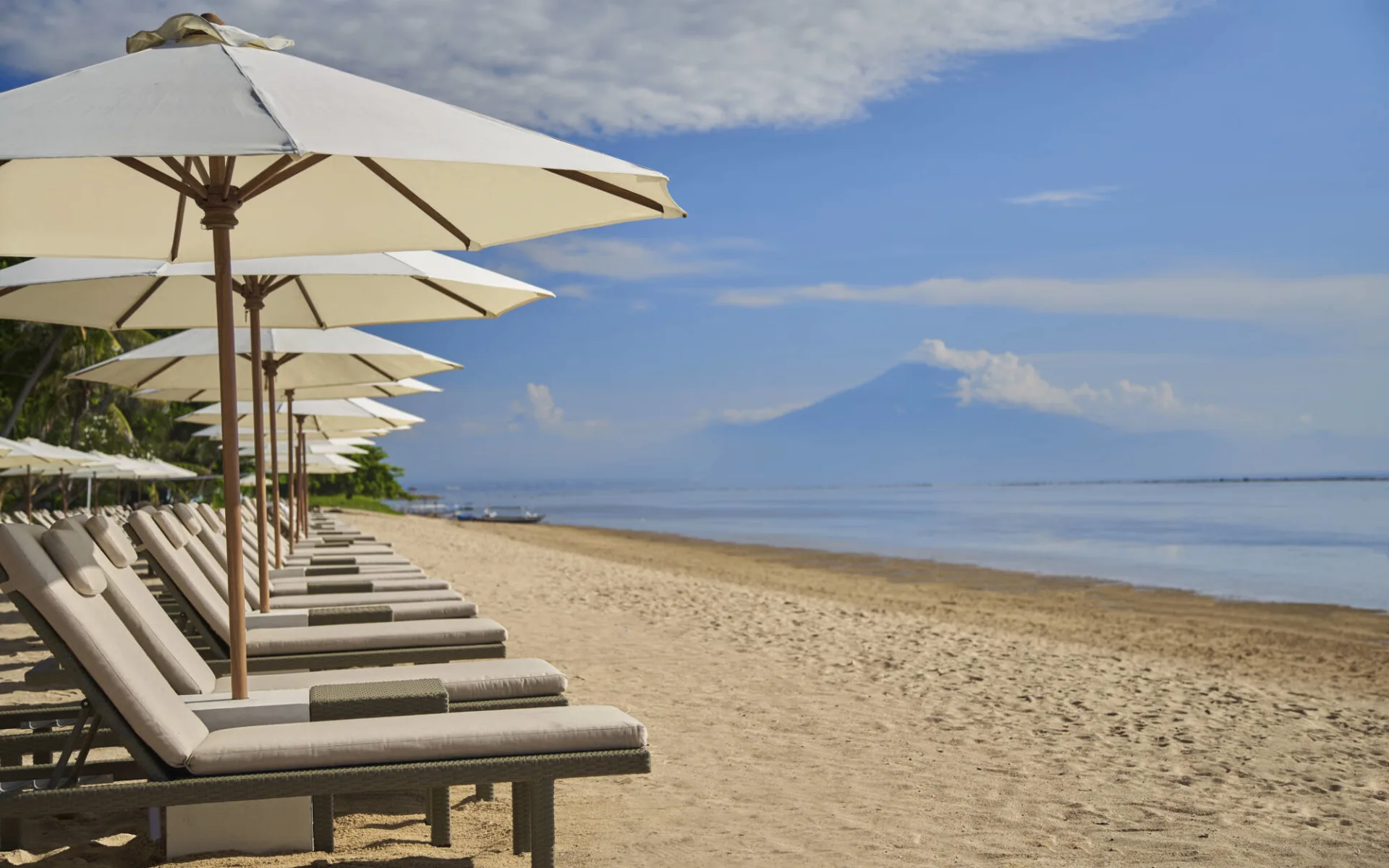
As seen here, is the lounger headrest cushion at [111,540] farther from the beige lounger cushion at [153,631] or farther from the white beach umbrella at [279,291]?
the white beach umbrella at [279,291]

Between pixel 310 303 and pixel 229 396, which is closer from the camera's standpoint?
pixel 229 396

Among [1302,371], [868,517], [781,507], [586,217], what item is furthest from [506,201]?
[1302,371]

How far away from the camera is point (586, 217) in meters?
3.94

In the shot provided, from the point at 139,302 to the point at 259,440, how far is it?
1.03 meters

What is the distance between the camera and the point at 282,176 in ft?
11.6

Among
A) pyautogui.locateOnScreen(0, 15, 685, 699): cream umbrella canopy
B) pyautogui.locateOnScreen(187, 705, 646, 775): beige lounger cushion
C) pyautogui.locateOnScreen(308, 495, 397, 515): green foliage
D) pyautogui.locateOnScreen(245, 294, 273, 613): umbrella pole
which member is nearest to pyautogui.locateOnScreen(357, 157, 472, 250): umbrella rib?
pyautogui.locateOnScreen(0, 15, 685, 699): cream umbrella canopy

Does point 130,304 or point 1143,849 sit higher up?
point 130,304

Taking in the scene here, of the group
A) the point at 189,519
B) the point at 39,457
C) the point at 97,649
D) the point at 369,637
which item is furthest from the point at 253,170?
the point at 39,457

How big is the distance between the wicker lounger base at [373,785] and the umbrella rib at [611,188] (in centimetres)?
174

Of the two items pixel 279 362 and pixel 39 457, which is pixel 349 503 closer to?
pixel 39 457

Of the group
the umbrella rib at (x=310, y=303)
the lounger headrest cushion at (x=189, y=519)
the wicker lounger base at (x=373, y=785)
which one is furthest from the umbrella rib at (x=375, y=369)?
the wicker lounger base at (x=373, y=785)

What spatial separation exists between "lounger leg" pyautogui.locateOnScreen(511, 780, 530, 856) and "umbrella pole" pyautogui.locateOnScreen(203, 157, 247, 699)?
0.91 m

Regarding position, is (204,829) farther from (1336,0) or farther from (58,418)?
(1336,0)

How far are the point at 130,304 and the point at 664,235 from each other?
98900 mm
